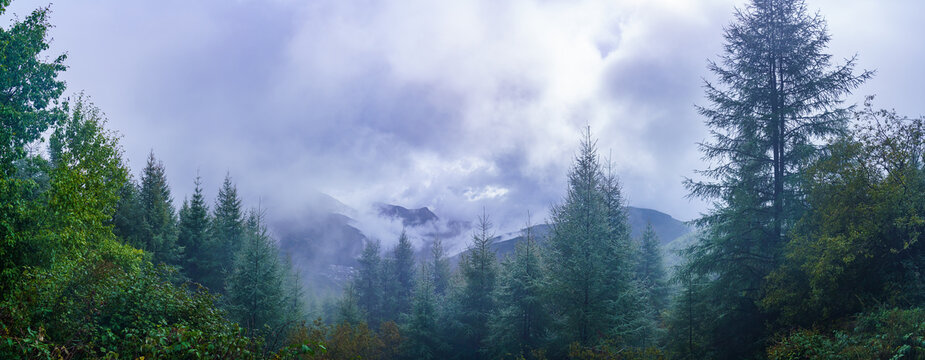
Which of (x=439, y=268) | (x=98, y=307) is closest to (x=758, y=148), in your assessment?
(x=98, y=307)

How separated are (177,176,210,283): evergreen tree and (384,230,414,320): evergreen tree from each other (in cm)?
1743

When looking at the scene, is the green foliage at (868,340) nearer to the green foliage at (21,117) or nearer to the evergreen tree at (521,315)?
the evergreen tree at (521,315)

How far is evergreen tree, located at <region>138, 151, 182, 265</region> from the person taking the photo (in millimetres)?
30953

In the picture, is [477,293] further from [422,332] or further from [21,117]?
[21,117]

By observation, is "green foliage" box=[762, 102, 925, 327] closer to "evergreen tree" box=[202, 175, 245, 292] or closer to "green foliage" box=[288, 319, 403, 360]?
"green foliage" box=[288, 319, 403, 360]

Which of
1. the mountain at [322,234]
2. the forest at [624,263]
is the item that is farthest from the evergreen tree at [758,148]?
the mountain at [322,234]

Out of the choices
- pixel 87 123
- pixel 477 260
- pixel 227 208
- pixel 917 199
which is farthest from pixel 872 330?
pixel 227 208

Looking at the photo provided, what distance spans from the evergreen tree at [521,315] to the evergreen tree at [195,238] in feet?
81.3

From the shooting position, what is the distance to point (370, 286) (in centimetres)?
4609

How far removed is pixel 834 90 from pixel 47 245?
28479mm

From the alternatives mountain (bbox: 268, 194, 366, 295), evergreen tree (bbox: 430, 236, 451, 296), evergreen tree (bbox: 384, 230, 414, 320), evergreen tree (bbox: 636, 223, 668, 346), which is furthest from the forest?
mountain (bbox: 268, 194, 366, 295)

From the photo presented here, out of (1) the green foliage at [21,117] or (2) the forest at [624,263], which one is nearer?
(2) the forest at [624,263]

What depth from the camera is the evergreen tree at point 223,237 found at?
111 ft

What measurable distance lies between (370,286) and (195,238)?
18.2 metres
